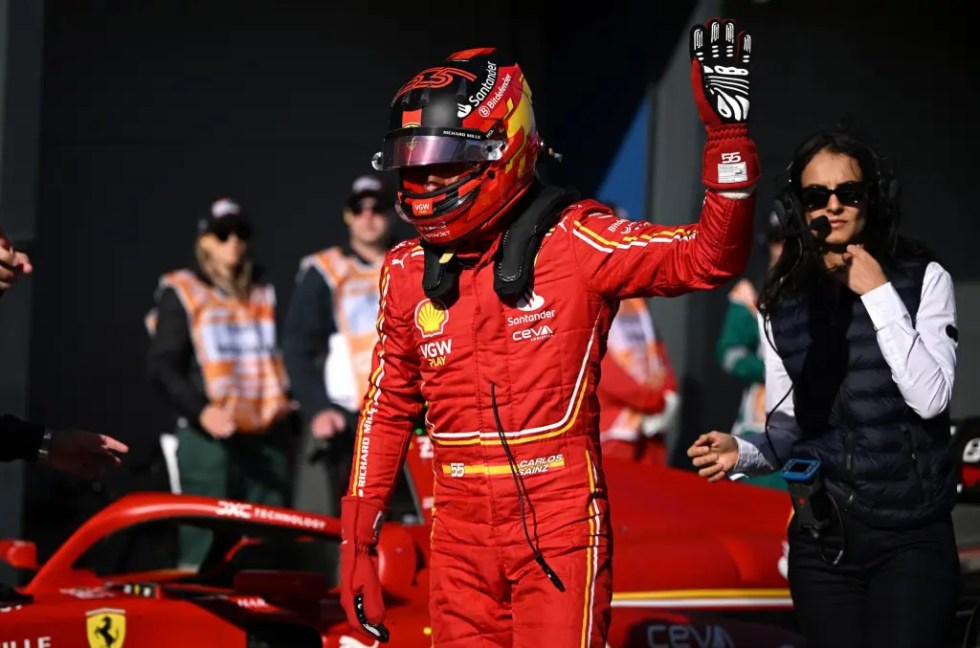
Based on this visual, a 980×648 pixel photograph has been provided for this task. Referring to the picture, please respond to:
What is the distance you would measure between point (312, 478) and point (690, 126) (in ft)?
13.2

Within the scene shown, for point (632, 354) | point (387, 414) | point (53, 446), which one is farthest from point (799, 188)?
point (632, 354)

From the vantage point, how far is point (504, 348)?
3869 millimetres

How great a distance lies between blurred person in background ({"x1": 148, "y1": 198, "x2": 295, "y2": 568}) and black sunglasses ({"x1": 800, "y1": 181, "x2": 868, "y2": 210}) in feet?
13.1

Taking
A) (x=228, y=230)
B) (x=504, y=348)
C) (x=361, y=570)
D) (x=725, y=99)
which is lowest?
(x=361, y=570)

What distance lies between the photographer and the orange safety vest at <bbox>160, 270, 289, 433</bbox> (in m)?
7.79

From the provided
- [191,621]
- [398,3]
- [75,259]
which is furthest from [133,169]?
[191,621]

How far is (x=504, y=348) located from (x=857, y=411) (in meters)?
0.95

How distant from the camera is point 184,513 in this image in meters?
5.05

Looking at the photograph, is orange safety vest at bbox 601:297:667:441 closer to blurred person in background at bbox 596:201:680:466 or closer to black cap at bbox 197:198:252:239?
blurred person in background at bbox 596:201:680:466

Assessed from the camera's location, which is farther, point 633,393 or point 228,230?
point 633,393

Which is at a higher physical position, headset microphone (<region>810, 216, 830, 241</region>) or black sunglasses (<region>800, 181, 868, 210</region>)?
black sunglasses (<region>800, 181, 868, 210</region>)

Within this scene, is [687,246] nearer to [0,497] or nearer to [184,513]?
[184,513]

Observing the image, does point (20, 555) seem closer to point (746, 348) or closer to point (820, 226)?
point (820, 226)

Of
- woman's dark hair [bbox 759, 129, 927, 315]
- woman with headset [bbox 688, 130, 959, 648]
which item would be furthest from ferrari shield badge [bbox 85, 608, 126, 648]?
woman's dark hair [bbox 759, 129, 927, 315]
